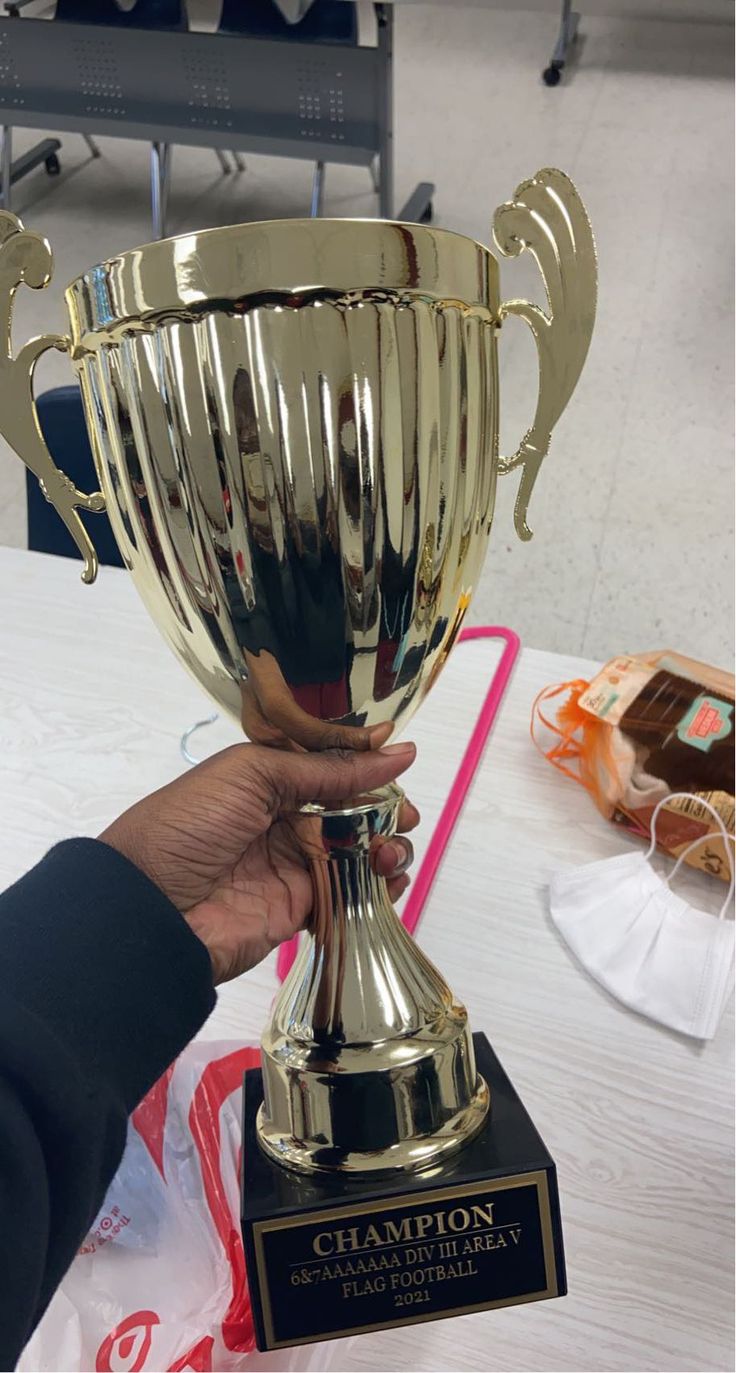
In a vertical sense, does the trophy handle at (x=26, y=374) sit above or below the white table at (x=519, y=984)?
above

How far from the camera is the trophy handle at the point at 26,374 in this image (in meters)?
0.50

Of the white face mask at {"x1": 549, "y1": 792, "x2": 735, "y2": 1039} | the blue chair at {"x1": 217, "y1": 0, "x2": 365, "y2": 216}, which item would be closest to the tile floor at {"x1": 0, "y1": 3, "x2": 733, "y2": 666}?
the blue chair at {"x1": 217, "y1": 0, "x2": 365, "y2": 216}

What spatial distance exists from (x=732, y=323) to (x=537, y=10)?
297cm

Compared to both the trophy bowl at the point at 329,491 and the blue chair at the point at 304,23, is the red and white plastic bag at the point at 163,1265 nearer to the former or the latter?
the trophy bowl at the point at 329,491

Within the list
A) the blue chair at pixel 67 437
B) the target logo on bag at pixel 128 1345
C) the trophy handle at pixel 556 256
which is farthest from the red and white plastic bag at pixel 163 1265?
the blue chair at pixel 67 437

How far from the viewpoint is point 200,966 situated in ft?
1.74

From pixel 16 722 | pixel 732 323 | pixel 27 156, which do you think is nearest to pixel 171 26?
pixel 27 156

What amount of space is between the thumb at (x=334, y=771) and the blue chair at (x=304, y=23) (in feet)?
10.2

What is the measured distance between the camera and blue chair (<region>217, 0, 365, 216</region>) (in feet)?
11.1

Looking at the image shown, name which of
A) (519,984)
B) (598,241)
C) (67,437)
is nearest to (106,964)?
Result: (519,984)

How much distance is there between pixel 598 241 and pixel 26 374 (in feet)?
11.1

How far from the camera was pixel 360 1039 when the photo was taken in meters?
0.56

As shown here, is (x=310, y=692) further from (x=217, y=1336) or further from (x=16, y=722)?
(x=16, y=722)

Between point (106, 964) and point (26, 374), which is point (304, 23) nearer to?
point (26, 374)
